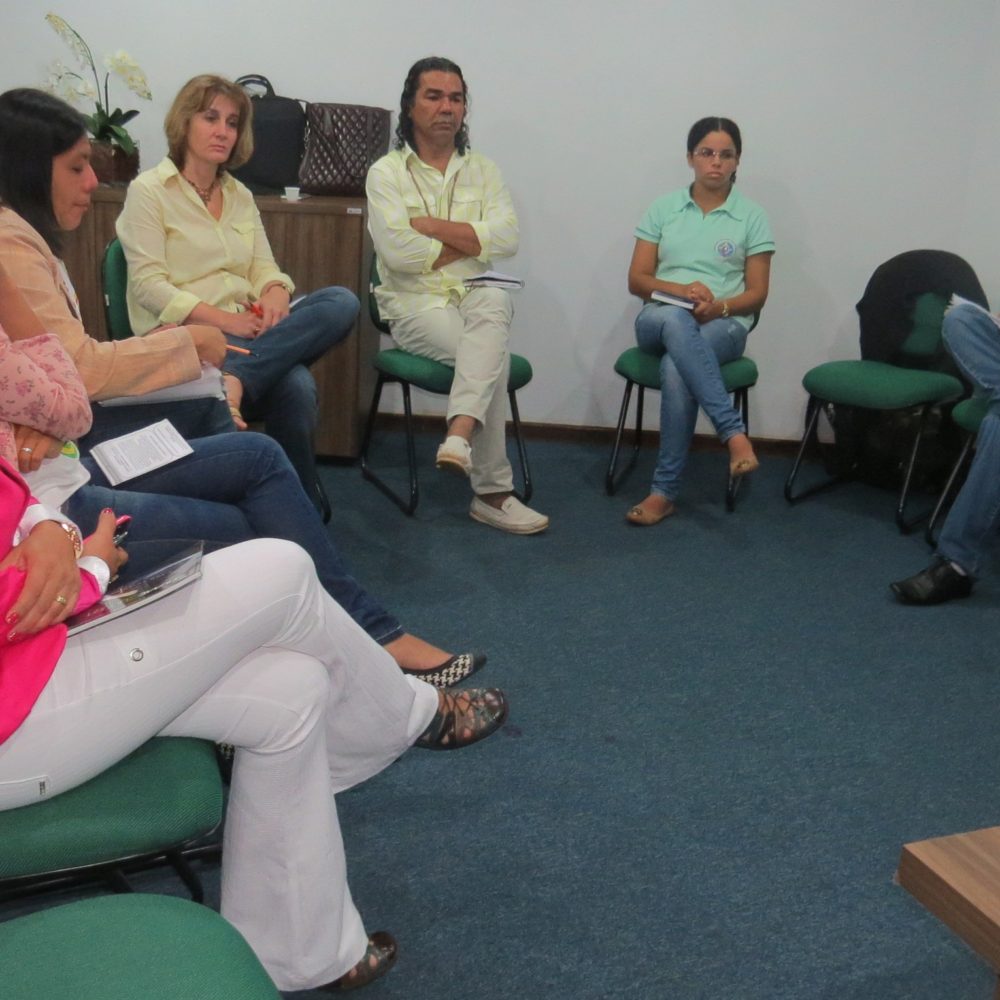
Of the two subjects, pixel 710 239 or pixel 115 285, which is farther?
pixel 710 239

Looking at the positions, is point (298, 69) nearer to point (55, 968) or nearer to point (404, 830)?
point (404, 830)

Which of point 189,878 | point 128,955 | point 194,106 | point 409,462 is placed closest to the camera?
point 128,955

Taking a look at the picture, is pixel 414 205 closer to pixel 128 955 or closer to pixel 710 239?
pixel 710 239

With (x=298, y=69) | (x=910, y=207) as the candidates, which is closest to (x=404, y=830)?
(x=298, y=69)

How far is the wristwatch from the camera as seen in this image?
4.11ft

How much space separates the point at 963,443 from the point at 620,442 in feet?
4.09

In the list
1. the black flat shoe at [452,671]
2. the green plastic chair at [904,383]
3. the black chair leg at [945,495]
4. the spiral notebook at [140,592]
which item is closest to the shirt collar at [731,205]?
the green plastic chair at [904,383]

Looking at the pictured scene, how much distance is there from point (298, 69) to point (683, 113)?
1.51 m

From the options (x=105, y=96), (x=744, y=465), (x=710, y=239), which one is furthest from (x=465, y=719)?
(x=105, y=96)

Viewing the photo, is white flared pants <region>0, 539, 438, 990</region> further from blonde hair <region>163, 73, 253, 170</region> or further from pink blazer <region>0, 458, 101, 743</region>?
blonde hair <region>163, 73, 253, 170</region>

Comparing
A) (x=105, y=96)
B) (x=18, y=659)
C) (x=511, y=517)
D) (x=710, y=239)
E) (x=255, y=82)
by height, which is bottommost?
(x=511, y=517)

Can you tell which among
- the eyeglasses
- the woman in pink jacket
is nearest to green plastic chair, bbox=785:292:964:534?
the eyeglasses

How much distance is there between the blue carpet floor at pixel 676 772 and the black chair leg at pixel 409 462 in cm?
8

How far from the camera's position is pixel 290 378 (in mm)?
2969
